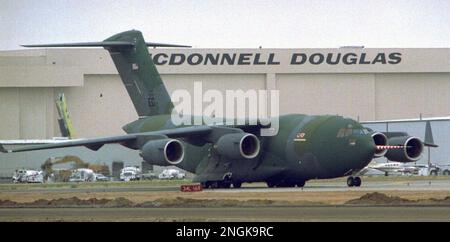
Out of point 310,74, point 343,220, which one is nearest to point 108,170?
point 310,74

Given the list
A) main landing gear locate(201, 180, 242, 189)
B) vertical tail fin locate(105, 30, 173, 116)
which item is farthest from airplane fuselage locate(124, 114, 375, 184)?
vertical tail fin locate(105, 30, 173, 116)

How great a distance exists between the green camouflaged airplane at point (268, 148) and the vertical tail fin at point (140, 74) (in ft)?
2.69

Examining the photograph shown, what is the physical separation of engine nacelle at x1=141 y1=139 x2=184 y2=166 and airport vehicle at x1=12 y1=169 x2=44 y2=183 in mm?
19434

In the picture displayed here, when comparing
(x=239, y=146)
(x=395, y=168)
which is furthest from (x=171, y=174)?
(x=239, y=146)

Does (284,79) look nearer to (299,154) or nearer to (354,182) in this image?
(354,182)

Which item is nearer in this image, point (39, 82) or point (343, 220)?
point (343, 220)

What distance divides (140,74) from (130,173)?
17.5 metres

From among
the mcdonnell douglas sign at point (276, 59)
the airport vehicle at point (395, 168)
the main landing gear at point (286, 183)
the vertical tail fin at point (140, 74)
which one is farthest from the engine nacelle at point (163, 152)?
the mcdonnell douglas sign at point (276, 59)

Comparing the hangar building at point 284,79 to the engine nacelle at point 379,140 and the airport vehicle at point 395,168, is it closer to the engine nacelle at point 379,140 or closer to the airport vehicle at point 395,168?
the airport vehicle at point 395,168

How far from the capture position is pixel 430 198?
37.1 meters

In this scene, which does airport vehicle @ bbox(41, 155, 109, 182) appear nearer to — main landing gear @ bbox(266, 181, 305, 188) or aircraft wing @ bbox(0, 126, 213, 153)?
aircraft wing @ bbox(0, 126, 213, 153)

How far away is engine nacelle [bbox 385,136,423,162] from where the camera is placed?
163ft
